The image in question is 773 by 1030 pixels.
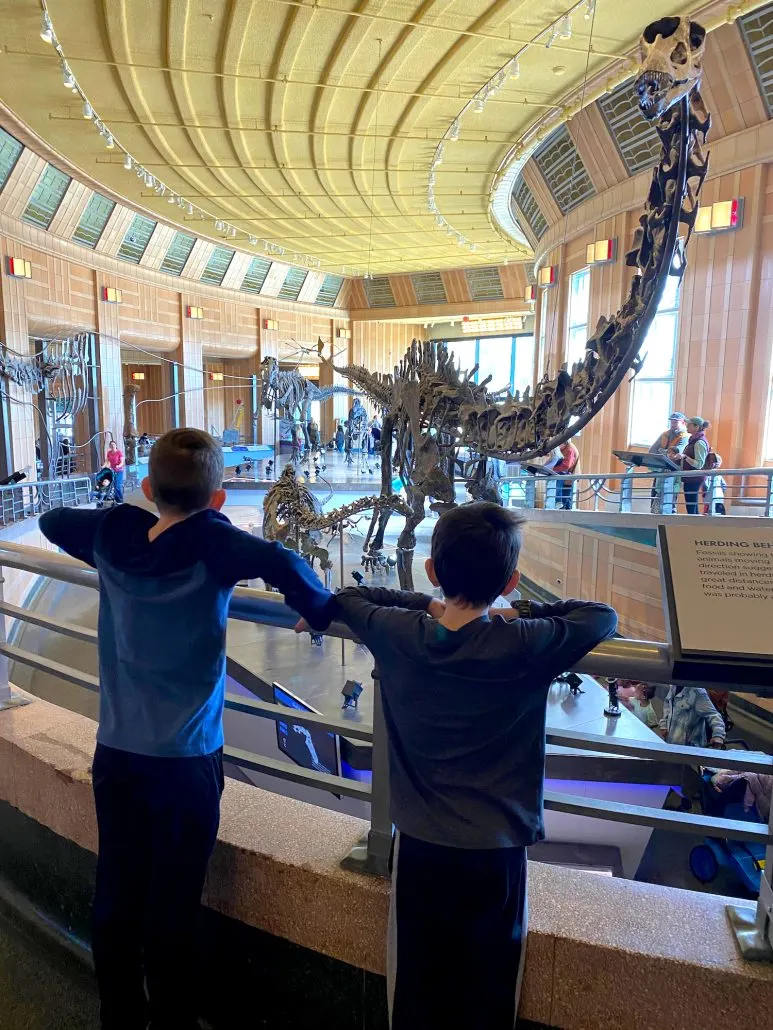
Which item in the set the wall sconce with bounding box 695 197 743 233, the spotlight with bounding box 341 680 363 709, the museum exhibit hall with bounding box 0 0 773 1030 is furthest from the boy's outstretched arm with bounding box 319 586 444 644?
the wall sconce with bounding box 695 197 743 233

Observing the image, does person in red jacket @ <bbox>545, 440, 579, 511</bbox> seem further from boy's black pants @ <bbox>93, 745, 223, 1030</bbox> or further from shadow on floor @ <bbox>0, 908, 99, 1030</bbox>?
boy's black pants @ <bbox>93, 745, 223, 1030</bbox>

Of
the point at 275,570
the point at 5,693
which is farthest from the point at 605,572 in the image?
the point at 275,570

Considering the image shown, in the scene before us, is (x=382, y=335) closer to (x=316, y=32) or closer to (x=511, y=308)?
(x=511, y=308)

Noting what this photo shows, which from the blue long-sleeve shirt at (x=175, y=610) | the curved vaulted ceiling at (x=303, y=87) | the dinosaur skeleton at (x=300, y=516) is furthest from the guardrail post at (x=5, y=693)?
the curved vaulted ceiling at (x=303, y=87)

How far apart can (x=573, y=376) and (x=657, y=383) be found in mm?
7145

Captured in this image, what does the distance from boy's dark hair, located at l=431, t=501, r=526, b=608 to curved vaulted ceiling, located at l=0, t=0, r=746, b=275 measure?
7.59 metres

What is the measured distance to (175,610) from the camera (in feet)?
4.36

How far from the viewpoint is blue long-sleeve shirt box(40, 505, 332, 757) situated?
4.28 ft

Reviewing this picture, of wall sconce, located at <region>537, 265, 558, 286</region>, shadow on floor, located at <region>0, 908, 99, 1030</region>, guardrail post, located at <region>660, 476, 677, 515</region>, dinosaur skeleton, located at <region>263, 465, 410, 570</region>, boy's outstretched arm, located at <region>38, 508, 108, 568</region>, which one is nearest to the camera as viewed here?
boy's outstretched arm, located at <region>38, 508, 108, 568</region>

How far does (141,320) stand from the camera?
653 inches

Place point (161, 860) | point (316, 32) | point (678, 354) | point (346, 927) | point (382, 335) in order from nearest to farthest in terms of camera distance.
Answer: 1. point (161, 860)
2. point (346, 927)
3. point (316, 32)
4. point (678, 354)
5. point (382, 335)

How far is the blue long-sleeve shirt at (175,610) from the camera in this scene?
1.30m

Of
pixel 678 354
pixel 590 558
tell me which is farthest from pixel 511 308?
pixel 590 558

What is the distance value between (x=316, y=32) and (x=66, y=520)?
8097 mm
